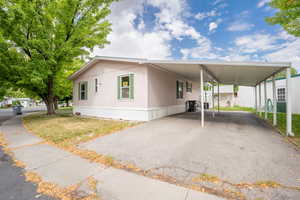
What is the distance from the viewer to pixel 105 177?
7.93 ft

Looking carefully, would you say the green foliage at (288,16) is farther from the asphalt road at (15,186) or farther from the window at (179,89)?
the asphalt road at (15,186)

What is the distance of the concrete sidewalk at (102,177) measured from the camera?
193cm

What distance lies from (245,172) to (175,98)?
852 centimetres

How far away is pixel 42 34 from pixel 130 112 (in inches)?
308

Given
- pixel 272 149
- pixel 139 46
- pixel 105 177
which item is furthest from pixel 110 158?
pixel 139 46

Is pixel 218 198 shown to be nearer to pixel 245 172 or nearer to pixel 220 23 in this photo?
pixel 245 172

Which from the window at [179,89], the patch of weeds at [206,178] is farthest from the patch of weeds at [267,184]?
the window at [179,89]

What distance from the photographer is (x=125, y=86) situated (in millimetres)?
8406

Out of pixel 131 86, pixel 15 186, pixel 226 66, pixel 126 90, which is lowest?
pixel 15 186

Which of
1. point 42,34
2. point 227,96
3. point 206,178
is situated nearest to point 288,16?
point 206,178

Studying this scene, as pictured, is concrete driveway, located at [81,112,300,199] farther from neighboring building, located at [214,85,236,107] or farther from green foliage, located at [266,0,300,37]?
neighboring building, located at [214,85,236,107]

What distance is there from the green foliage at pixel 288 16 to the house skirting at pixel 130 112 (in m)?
7.56

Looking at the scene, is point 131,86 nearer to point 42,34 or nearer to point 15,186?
point 15,186

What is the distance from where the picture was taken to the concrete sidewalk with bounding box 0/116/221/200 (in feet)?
6.34
